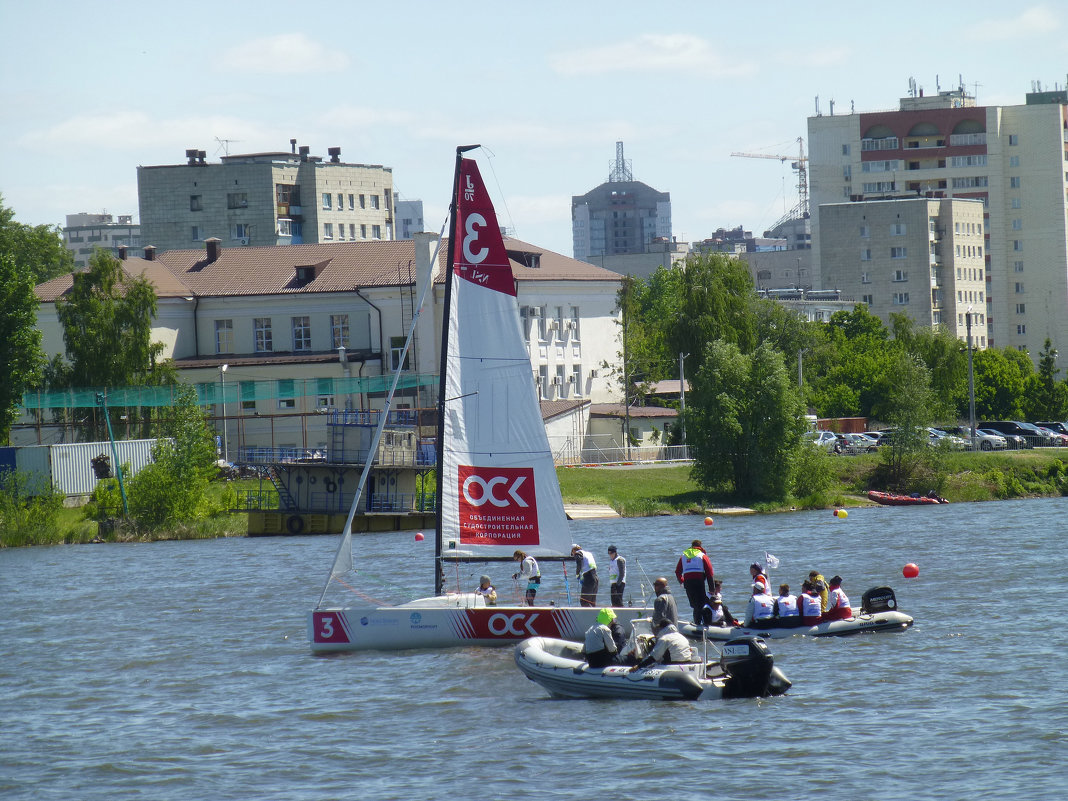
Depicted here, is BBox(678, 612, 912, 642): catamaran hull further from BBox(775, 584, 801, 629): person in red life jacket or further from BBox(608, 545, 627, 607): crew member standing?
BBox(608, 545, 627, 607): crew member standing

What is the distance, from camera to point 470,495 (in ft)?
107

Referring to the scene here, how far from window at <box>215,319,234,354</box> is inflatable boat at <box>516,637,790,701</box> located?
71798 mm

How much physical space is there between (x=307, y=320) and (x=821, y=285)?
306 feet

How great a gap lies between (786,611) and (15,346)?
5200 cm

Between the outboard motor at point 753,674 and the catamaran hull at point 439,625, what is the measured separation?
402 cm

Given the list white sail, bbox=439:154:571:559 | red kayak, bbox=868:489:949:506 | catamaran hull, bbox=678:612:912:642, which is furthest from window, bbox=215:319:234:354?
catamaran hull, bbox=678:612:912:642

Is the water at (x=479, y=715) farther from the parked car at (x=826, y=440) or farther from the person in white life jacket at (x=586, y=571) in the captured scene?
the parked car at (x=826, y=440)

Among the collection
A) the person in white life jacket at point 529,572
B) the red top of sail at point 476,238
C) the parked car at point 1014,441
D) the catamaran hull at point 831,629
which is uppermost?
the red top of sail at point 476,238

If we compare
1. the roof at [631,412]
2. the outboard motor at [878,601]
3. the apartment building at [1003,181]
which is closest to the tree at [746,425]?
the roof at [631,412]

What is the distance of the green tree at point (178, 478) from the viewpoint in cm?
6644

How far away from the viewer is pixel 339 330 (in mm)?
95375

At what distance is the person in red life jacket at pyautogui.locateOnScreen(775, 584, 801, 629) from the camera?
33.8 m

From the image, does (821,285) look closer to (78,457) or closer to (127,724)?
(78,457)

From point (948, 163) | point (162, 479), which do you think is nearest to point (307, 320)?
point (162, 479)
